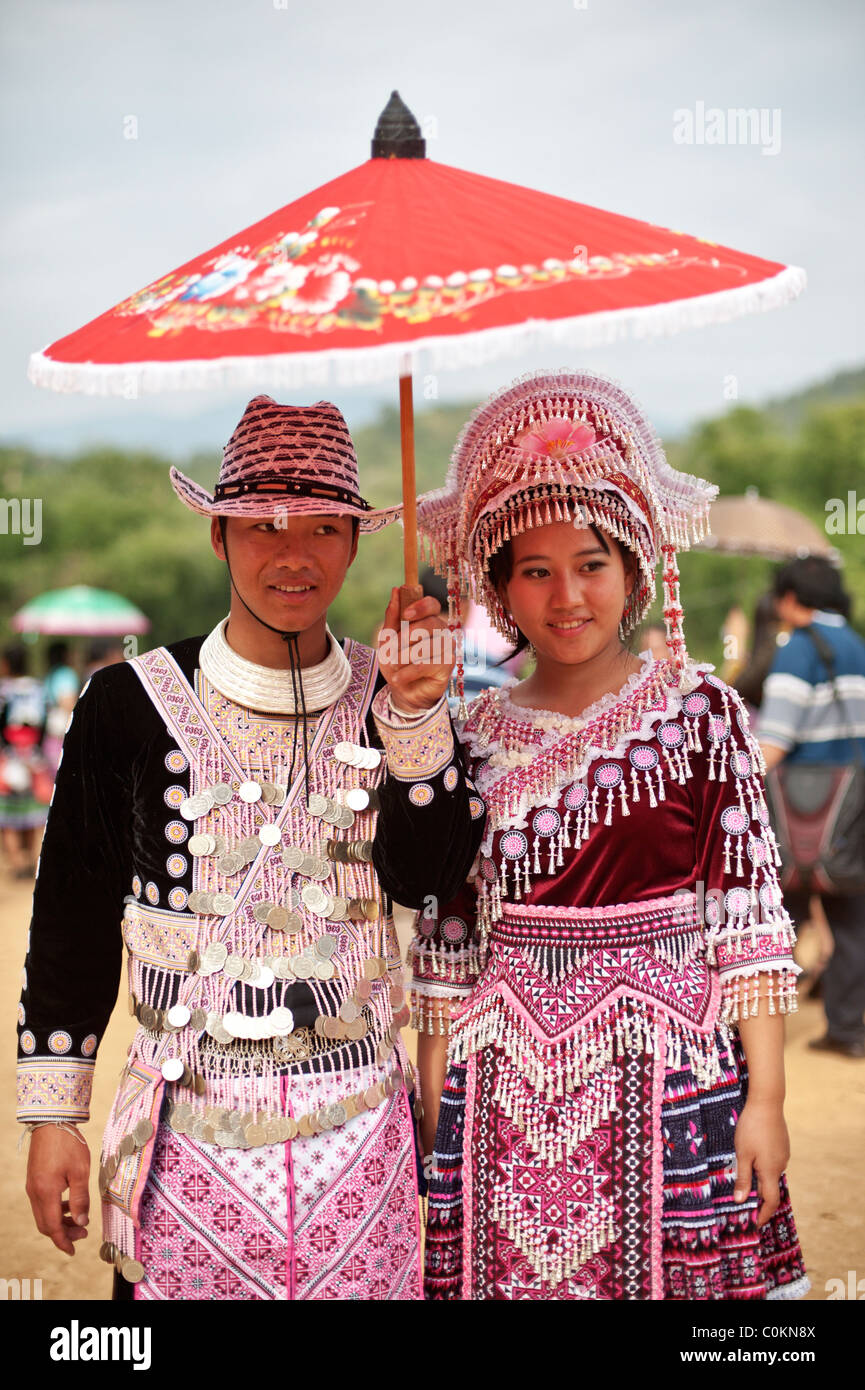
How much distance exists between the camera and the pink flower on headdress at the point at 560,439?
7.73 ft

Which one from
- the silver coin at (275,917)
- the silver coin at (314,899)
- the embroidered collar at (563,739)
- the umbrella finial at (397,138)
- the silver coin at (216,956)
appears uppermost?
the umbrella finial at (397,138)

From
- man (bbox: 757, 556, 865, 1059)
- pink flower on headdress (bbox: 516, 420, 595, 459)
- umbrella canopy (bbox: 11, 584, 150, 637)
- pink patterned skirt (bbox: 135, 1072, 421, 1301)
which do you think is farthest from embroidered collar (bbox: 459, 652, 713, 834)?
umbrella canopy (bbox: 11, 584, 150, 637)

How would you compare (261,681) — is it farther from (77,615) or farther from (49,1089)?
(77,615)

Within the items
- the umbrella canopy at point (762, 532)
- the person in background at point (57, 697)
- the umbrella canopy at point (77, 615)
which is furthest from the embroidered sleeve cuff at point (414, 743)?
the umbrella canopy at point (77, 615)

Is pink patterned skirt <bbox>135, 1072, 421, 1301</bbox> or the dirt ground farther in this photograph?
the dirt ground

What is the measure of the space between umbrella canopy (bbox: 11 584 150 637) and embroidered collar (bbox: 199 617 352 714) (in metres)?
13.5

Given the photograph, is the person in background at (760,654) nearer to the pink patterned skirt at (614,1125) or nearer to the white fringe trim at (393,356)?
the pink patterned skirt at (614,1125)

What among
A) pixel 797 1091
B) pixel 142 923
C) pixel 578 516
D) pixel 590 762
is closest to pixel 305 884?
pixel 142 923

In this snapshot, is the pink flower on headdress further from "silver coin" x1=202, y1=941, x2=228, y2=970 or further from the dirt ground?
the dirt ground

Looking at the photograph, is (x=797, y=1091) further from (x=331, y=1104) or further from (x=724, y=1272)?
(x=331, y=1104)

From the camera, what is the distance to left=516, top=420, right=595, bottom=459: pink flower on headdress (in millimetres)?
2355

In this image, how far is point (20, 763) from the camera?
10.3 metres

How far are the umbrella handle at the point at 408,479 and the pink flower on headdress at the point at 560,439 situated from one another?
0.29m

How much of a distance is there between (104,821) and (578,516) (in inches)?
37.5
